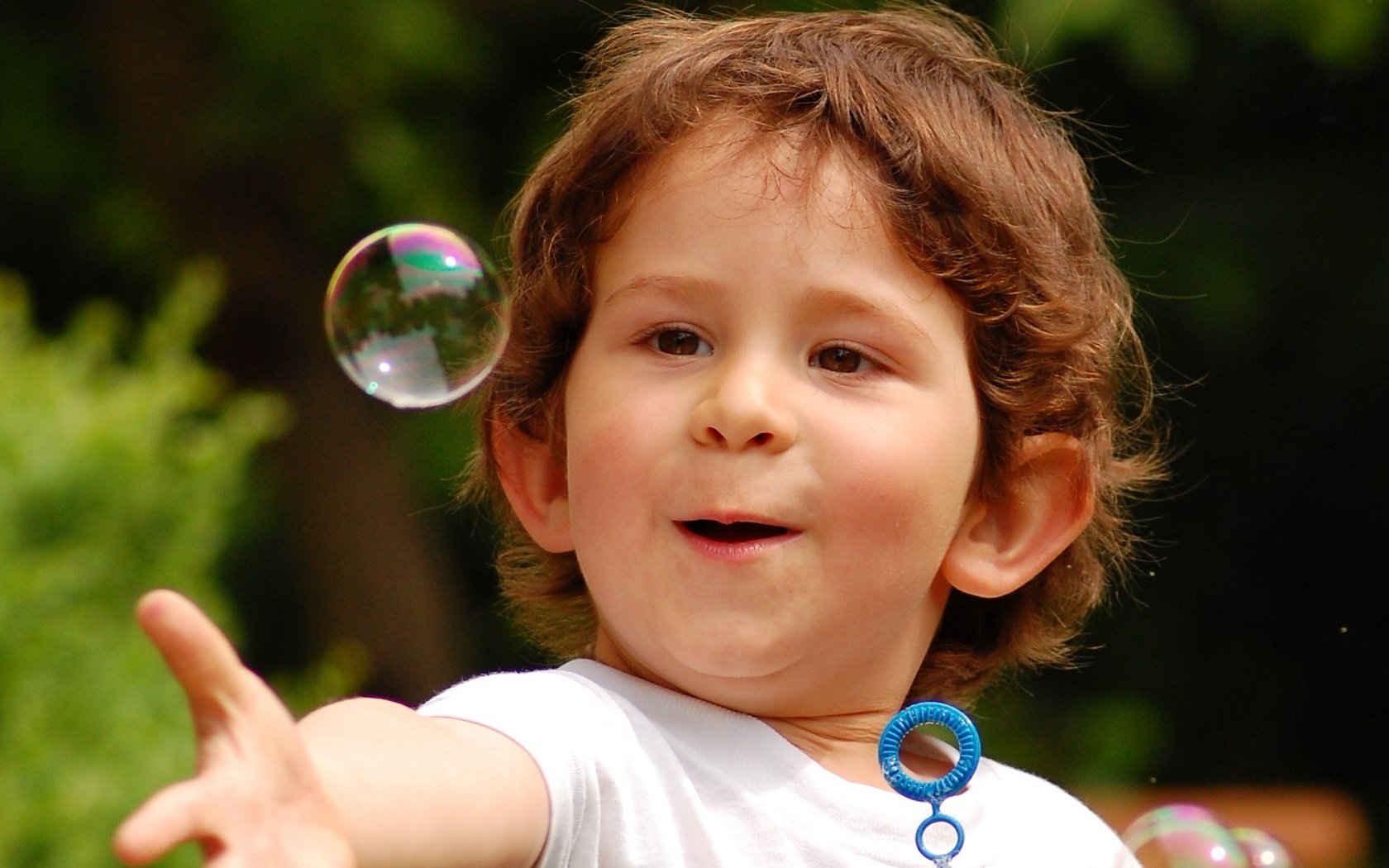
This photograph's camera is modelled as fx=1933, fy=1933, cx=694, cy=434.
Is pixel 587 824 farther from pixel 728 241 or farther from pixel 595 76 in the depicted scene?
pixel 595 76

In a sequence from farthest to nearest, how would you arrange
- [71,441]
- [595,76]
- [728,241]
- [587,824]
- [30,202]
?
[30,202] < [71,441] < [595,76] < [728,241] < [587,824]

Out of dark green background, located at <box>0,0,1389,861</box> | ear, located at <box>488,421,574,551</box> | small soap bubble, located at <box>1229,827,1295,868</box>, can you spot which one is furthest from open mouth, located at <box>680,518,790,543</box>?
dark green background, located at <box>0,0,1389,861</box>

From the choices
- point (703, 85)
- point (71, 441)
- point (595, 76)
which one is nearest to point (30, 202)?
point (71, 441)

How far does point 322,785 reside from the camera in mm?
1254

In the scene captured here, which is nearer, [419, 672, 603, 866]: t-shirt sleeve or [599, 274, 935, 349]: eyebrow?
[419, 672, 603, 866]: t-shirt sleeve

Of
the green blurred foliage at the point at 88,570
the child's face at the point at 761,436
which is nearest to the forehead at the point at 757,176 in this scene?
the child's face at the point at 761,436

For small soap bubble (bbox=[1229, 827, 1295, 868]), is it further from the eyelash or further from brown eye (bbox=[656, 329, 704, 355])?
brown eye (bbox=[656, 329, 704, 355])

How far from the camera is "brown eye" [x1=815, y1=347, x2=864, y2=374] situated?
5.77ft

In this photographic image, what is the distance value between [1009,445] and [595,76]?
27.0 inches

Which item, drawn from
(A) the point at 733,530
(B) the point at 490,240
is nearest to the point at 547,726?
(A) the point at 733,530

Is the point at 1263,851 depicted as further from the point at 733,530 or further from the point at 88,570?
the point at 88,570

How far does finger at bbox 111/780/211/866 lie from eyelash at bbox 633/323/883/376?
0.76 meters

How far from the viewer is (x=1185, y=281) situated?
16.9ft

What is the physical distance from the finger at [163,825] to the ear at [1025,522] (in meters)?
0.98
